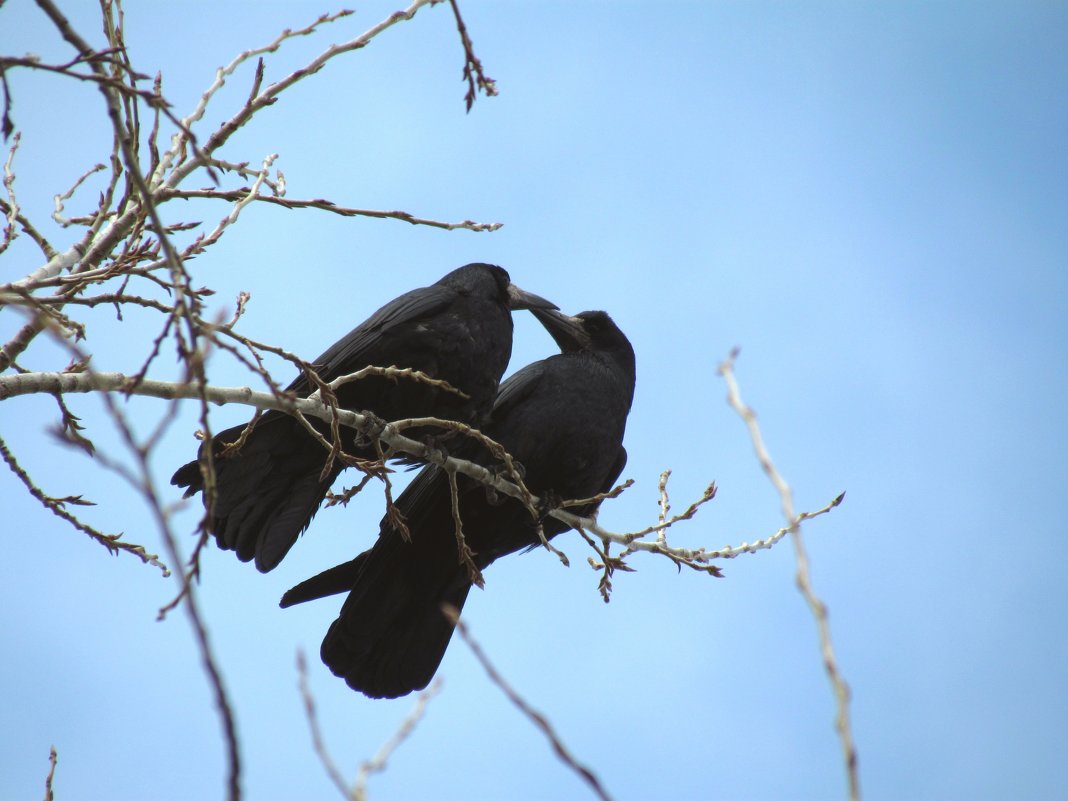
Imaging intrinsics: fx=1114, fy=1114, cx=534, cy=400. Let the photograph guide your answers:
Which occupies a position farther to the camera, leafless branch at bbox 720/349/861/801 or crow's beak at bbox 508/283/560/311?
crow's beak at bbox 508/283/560/311

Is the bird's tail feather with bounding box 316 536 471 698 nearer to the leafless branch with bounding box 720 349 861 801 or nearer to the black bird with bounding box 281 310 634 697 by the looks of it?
the black bird with bounding box 281 310 634 697

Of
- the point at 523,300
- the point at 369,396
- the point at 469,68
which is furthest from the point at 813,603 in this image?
the point at 523,300

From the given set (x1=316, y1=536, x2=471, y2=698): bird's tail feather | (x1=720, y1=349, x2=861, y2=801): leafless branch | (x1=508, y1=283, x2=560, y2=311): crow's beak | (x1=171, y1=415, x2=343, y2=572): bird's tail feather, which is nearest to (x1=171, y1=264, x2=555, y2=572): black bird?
(x1=171, y1=415, x2=343, y2=572): bird's tail feather

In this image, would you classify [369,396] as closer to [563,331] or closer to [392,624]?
[392,624]

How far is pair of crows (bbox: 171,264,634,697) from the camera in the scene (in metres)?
5.52

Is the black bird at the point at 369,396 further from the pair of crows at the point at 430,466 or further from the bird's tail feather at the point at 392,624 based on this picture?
the bird's tail feather at the point at 392,624

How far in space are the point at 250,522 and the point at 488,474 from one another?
1.25 m

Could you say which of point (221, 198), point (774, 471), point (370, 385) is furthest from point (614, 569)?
point (774, 471)

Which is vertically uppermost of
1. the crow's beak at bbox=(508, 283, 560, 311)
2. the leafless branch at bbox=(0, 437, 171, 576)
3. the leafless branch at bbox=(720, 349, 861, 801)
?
the crow's beak at bbox=(508, 283, 560, 311)

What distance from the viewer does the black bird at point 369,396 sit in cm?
541

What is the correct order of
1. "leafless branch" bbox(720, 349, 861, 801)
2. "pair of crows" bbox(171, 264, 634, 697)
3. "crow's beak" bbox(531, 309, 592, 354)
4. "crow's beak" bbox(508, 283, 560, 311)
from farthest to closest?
"crow's beak" bbox(531, 309, 592, 354) < "crow's beak" bbox(508, 283, 560, 311) < "pair of crows" bbox(171, 264, 634, 697) < "leafless branch" bbox(720, 349, 861, 801)

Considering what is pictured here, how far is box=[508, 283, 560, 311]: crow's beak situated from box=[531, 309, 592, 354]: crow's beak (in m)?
0.06

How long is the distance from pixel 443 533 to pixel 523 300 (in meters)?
1.52

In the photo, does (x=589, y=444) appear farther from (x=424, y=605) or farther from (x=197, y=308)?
(x=197, y=308)
